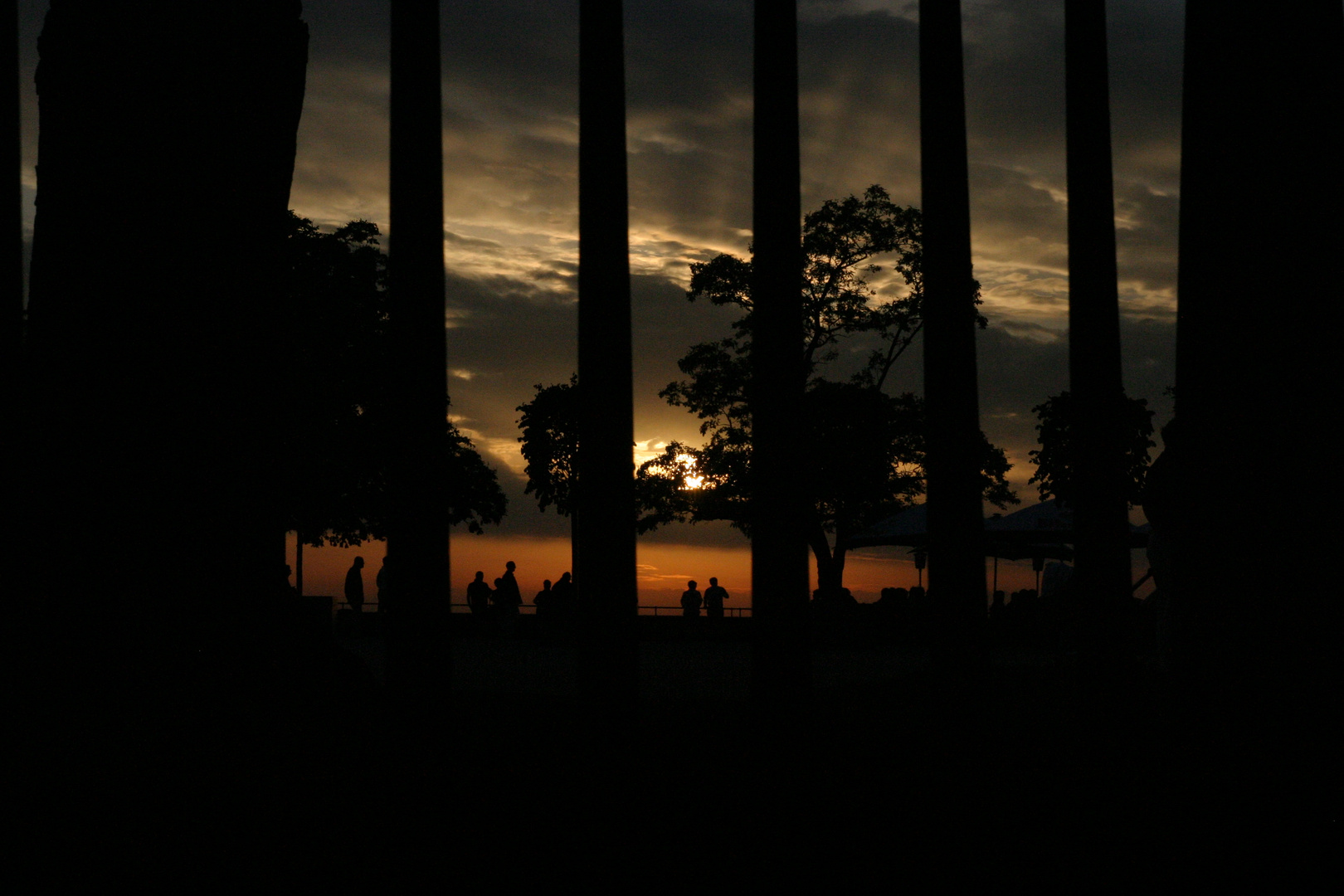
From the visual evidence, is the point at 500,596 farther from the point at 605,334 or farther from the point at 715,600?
the point at 605,334

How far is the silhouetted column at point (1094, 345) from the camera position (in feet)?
49.6

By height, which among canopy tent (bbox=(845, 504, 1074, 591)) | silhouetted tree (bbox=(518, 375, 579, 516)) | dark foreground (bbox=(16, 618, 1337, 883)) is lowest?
dark foreground (bbox=(16, 618, 1337, 883))

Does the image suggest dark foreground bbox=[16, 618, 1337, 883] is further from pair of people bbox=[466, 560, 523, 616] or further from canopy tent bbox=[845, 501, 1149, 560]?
pair of people bbox=[466, 560, 523, 616]

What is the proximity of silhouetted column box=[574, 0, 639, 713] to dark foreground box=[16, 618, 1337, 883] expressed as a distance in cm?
212

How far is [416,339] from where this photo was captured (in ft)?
46.3

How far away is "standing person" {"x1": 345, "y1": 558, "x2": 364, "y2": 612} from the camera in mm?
28469

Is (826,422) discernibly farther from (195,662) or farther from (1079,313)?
(195,662)

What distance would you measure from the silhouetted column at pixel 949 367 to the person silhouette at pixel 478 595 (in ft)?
59.9

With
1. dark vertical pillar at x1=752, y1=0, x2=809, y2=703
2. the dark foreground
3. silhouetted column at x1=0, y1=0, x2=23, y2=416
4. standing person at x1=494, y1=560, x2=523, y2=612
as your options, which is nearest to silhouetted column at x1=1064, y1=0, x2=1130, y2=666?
the dark foreground

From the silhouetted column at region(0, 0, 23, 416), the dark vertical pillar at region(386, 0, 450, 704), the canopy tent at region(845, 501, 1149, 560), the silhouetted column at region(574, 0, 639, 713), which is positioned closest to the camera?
the silhouetted column at region(0, 0, 23, 416)

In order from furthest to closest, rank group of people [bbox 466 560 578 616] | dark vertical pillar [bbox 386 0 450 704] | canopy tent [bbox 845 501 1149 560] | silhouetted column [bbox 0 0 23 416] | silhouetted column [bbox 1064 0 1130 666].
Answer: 1. group of people [bbox 466 560 578 616]
2. canopy tent [bbox 845 501 1149 560]
3. silhouetted column [bbox 1064 0 1130 666]
4. dark vertical pillar [bbox 386 0 450 704]
5. silhouetted column [bbox 0 0 23 416]

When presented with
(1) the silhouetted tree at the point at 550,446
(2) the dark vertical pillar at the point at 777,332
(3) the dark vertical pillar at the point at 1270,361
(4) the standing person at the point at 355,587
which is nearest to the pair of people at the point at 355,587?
(4) the standing person at the point at 355,587

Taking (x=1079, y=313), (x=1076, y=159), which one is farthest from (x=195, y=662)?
(x=1076, y=159)

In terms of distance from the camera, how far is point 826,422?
116 ft
